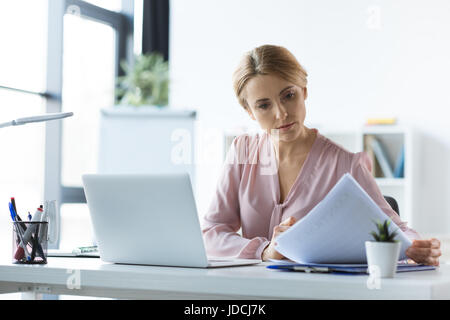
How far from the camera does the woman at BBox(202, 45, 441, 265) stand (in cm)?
178

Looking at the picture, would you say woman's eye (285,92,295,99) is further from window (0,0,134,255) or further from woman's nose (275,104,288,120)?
window (0,0,134,255)

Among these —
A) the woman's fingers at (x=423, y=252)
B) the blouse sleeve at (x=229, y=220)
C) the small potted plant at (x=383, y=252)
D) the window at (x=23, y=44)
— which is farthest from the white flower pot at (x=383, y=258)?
the window at (x=23, y=44)

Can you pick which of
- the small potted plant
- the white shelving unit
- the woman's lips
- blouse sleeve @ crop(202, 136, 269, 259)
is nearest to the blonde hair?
the woman's lips

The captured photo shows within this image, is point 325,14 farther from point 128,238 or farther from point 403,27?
point 128,238

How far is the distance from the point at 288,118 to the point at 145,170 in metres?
2.67

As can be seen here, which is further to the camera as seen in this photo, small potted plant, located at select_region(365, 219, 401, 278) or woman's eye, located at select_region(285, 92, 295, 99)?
woman's eye, located at select_region(285, 92, 295, 99)

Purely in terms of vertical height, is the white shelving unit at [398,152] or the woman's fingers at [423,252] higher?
the white shelving unit at [398,152]

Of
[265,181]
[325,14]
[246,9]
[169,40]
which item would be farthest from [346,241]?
[169,40]

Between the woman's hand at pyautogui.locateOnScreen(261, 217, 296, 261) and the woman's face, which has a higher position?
the woman's face

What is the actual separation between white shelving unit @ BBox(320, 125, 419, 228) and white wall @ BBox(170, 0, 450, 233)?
0.11 meters

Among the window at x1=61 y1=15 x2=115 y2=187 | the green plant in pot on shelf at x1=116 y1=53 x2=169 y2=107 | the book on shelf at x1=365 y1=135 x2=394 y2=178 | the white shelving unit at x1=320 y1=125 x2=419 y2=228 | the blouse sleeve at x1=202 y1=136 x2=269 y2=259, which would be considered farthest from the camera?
the green plant in pot on shelf at x1=116 y1=53 x2=169 y2=107

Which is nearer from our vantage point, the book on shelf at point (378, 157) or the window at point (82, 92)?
the book on shelf at point (378, 157)

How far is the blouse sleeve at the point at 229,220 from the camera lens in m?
1.52

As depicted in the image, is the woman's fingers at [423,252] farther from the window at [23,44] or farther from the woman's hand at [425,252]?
the window at [23,44]
